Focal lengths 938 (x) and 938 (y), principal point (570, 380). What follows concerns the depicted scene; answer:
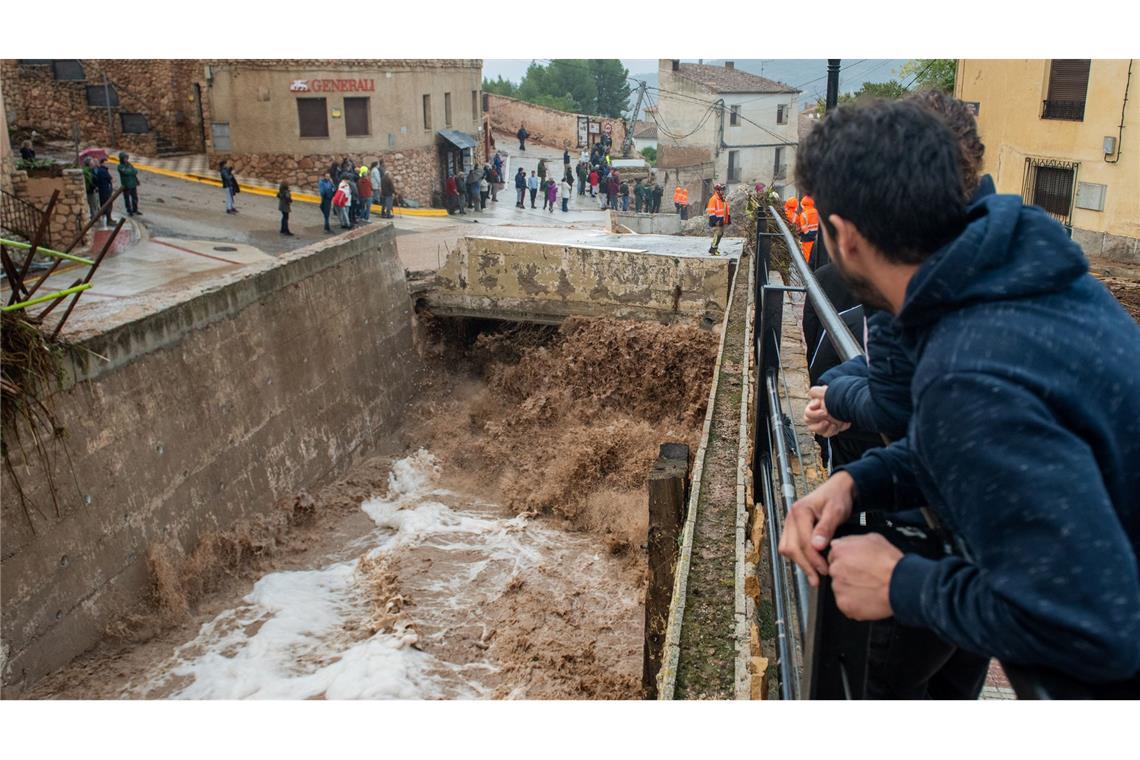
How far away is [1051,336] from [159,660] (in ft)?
32.7

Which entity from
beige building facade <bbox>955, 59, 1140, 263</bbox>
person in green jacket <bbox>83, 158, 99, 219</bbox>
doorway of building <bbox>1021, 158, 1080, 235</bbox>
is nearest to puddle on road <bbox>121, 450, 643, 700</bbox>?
person in green jacket <bbox>83, 158, 99, 219</bbox>

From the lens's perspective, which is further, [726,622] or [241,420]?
[241,420]

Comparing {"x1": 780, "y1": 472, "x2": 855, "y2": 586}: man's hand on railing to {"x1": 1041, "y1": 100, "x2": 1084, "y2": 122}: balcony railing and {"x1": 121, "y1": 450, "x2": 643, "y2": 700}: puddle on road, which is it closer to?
{"x1": 121, "y1": 450, "x2": 643, "y2": 700}: puddle on road

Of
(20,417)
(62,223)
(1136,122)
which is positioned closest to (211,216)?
(62,223)

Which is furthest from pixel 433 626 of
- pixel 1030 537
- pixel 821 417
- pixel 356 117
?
pixel 356 117

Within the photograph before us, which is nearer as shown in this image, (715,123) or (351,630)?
(351,630)

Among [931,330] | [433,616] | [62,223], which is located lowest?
[433,616]

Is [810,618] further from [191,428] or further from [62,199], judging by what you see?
[62,199]

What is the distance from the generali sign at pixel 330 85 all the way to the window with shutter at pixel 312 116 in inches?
12.0

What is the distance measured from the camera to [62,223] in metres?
14.9

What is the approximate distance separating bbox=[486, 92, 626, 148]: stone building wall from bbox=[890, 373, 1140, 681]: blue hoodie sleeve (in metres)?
43.1

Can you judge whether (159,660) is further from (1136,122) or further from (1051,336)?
(1136,122)

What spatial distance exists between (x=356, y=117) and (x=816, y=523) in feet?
83.9

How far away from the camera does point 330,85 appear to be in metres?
24.5
